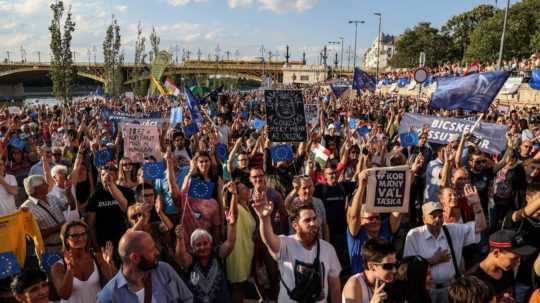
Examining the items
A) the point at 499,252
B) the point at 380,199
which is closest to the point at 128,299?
the point at 380,199

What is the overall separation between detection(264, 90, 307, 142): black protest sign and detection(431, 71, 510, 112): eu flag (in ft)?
7.95

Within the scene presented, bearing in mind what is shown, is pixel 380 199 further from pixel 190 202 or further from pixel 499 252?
pixel 190 202

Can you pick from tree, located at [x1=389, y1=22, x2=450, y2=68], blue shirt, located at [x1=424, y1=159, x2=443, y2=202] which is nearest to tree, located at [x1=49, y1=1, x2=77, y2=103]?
blue shirt, located at [x1=424, y1=159, x2=443, y2=202]

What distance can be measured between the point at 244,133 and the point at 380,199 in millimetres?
7553

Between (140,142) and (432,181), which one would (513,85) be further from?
(140,142)

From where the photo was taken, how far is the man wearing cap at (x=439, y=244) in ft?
12.5

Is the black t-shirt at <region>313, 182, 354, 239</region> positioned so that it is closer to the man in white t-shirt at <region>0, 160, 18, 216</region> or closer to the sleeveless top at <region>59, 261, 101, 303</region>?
the sleeveless top at <region>59, 261, 101, 303</region>

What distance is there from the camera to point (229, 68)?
296 ft

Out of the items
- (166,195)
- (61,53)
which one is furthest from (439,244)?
(61,53)

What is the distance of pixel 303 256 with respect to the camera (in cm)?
346

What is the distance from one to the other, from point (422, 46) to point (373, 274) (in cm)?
7342

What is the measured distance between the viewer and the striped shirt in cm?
462

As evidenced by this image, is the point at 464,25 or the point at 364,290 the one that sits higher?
the point at 464,25

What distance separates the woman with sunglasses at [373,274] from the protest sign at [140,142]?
3.89 m
